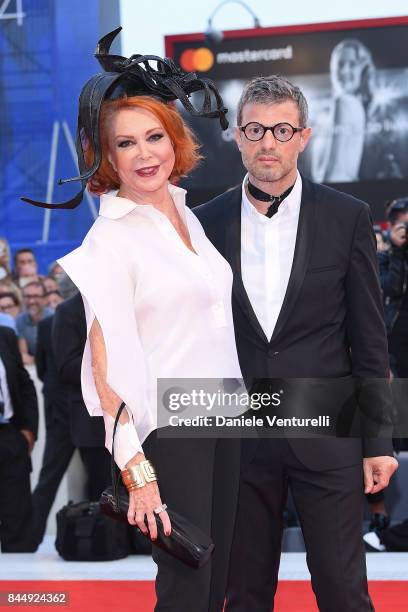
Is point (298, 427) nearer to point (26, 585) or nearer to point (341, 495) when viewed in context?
Result: point (341, 495)

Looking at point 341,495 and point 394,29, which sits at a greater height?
point 394,29

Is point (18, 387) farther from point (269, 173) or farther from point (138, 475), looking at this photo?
point (138, 475)

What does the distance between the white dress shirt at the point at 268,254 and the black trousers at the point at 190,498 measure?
0.53m

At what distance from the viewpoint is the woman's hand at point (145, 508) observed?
1.91 metres

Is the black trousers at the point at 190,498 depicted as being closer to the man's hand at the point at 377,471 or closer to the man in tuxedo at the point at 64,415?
the man's hand at the point at 377,471

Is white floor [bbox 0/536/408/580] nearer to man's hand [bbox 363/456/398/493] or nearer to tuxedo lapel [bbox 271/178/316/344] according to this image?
man's hand [bbox 363/456/398/493]

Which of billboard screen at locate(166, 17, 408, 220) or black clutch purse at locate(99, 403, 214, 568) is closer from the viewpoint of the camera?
black clutch purse at locate(99, 403, 214, 568)

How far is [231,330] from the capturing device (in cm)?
208

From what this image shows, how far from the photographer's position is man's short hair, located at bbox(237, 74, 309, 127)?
256 cm

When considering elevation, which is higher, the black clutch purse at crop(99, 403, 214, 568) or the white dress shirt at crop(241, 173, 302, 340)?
the white dress shirt at crop(241, 173, 302, 340)

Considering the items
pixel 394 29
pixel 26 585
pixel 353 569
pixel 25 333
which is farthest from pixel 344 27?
pixel 353 569

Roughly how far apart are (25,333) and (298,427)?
4796mm

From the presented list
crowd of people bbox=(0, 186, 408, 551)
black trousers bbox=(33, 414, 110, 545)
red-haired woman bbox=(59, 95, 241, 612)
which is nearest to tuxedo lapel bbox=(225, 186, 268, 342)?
red-haired woman bbox=(59, 95, 241, 612)

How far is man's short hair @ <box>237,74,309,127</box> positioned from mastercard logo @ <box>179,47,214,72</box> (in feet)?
20.9
